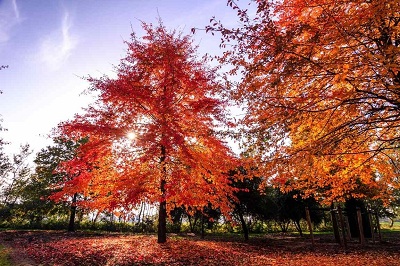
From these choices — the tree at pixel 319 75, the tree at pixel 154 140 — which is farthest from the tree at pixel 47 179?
the tree at pixel 319 75

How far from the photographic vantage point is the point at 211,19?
19.4 ft

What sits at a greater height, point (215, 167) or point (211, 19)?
point (211, 19)

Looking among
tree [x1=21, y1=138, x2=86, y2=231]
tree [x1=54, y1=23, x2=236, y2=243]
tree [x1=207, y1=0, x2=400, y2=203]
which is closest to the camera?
tree [x1=207, y1=0, x2=400, y2=203]

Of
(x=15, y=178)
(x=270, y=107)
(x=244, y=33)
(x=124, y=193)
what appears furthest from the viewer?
(x=15, y=178)

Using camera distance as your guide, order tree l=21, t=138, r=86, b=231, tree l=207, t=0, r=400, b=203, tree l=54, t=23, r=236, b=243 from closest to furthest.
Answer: tree l=207, t=0, r=400, b=203 < tree l=54, t=23, r=236, b=243 < tree l=21, t=138, r=86, b=231

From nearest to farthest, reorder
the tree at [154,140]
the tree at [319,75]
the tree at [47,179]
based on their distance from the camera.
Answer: the tree at [319,75]
the tree at [154,140]
the tree at [47,179]

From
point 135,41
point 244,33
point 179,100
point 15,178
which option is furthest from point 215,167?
point 15,178

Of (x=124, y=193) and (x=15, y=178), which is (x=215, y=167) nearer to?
(x=124, y=193)

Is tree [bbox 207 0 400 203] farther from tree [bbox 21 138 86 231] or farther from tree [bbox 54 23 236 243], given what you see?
tree [bbox 21 138 86 231]

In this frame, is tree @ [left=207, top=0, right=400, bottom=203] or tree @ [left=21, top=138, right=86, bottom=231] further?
tree @ [left=21, top=138, right=86, bottom=231]

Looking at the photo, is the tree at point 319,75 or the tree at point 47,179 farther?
the tree at point 47,179

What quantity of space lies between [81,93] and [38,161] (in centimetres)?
2096

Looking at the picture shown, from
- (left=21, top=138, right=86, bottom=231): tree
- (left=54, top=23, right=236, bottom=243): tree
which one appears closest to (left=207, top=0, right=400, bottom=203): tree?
(left=54, top=23, right=236, bottom=243): tree

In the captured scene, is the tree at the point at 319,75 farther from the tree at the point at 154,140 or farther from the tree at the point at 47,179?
the tree at the point at 47,179
